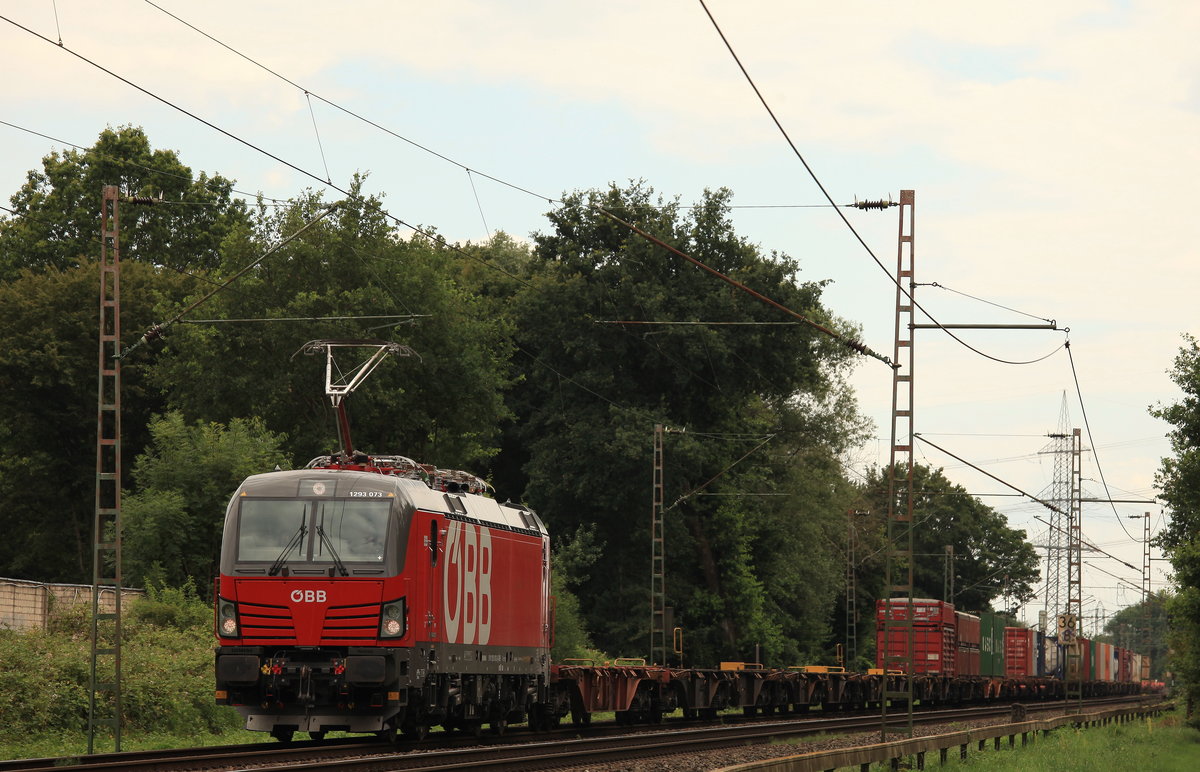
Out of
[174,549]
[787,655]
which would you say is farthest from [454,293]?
[787,655]

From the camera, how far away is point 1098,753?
31.4m

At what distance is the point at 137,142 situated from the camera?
7194 cm

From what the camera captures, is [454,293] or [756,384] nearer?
[454,293]

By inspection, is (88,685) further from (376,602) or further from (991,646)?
(991,646)

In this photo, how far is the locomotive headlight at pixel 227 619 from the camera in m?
20.5

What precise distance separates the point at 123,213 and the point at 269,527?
52829 millimetres

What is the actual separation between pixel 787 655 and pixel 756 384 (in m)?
16.4

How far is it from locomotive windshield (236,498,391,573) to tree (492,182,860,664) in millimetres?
38118

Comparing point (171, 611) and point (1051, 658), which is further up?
point (171, 611)

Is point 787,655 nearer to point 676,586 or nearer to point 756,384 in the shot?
point 676,586

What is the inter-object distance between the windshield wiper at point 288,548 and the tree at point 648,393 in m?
38.3

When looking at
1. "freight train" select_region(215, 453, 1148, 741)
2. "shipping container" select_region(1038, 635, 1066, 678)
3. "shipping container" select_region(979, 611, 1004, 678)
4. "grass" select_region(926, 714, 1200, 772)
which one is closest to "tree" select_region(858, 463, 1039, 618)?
"shipping container" select_region(1038, 635, 1066, 678)

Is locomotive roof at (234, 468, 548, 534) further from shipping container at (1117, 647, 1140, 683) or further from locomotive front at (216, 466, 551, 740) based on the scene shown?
shipping container at (1117, 647, 1140, 683)

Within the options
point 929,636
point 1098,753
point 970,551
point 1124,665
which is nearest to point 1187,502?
point 929,636
